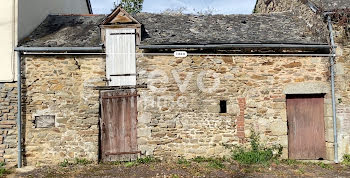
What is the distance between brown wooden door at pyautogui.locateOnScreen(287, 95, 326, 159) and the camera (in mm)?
7840

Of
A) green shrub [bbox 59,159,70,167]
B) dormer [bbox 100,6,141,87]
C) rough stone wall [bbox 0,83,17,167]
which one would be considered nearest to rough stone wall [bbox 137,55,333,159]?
dormer [bbox 100,6,141,87]

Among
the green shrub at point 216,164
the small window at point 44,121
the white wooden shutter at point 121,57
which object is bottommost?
the green shrub at point 216,164

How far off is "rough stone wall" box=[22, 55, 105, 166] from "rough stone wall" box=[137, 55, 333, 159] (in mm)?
1317

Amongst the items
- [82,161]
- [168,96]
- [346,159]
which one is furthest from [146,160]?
[346,159]

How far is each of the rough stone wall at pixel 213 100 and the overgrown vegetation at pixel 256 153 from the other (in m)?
0.17

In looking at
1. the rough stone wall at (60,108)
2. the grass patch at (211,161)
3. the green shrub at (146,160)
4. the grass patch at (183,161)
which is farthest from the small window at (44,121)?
the grass patch at (211,161)

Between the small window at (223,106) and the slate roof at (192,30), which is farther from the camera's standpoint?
the slate roof at (192,30)

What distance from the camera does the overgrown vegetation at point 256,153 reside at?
7.35m

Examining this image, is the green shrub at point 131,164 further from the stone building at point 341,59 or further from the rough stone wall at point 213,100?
the stone building at point 341,59

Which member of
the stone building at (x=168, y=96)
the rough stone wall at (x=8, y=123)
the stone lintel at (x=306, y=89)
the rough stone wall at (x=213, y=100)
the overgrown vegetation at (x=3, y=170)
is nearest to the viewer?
the overgrown vegetation at (x=3, y=170)

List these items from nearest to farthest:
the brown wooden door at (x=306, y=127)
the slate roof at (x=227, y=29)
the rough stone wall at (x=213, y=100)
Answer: the rough stone wall at (x=213, y=100) → the brown wooden door at (x=306, y=127) → the slate roof at (x=227, y=29)

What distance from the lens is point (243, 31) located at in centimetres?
859

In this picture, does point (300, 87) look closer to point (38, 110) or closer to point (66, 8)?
point (38, 110)

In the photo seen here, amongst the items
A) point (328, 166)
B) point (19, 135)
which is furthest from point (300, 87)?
point (19, 135)
